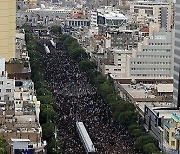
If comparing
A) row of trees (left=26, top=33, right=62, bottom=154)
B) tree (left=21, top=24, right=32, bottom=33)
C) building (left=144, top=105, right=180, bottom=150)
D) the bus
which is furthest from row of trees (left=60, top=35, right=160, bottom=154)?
tree (left=21, top=24, right=32, bottom=33)

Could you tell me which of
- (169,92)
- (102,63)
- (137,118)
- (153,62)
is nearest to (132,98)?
(169,92)

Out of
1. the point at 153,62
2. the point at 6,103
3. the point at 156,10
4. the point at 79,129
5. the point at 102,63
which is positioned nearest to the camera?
the point at 6,103

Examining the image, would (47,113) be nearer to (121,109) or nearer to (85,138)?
(85,138)

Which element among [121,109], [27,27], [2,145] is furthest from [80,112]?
[27,27]

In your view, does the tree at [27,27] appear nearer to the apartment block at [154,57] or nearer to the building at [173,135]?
the apartment block at [154,57]

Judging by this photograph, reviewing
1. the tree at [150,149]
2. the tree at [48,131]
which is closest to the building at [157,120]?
the tree at [150,149]

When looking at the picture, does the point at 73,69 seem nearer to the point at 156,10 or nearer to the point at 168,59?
the point at 168,59
